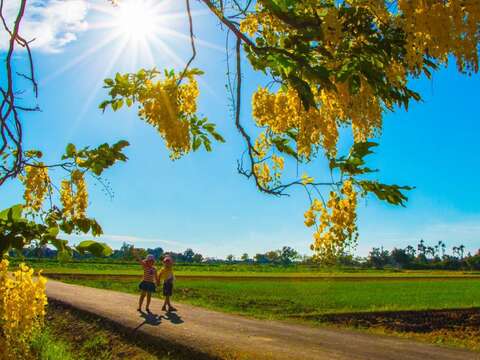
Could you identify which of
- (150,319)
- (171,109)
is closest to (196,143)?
(171,109)

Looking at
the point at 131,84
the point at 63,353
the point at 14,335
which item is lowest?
the point at 63,353

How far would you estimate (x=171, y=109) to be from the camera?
411 centimetres

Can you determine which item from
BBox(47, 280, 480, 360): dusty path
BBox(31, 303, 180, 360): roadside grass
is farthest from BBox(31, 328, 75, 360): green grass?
BBox(47, 280, 480, 360): dusty path

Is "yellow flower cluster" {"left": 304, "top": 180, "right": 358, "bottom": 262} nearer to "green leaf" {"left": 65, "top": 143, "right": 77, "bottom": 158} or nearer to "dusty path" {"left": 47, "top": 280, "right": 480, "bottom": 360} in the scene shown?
"green leaf" {"left": 65, "top": 143, "right": 77, "bottom": 158}

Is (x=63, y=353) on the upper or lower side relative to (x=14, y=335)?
lower

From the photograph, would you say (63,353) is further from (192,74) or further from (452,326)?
(452,326)

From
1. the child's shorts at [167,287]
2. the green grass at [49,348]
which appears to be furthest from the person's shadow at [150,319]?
the green grass at [49,348]

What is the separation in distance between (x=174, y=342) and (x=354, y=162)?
864 cm

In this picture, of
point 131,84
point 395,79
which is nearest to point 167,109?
point 131,84

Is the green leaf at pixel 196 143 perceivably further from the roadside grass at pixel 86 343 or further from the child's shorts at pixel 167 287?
the child's shorts at pixel 167 287

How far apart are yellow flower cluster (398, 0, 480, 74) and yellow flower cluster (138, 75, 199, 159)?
7.30 feet

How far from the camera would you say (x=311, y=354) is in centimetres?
975

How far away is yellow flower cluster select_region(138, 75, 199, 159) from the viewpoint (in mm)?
4082

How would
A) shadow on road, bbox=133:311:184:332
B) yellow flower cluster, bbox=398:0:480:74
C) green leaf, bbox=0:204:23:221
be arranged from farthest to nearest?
shadow on road, bbox=133:311:184:332 < green leaf, bbox=0:204:23:221 < yellow flower cluster, bbox=398:0:480:74
